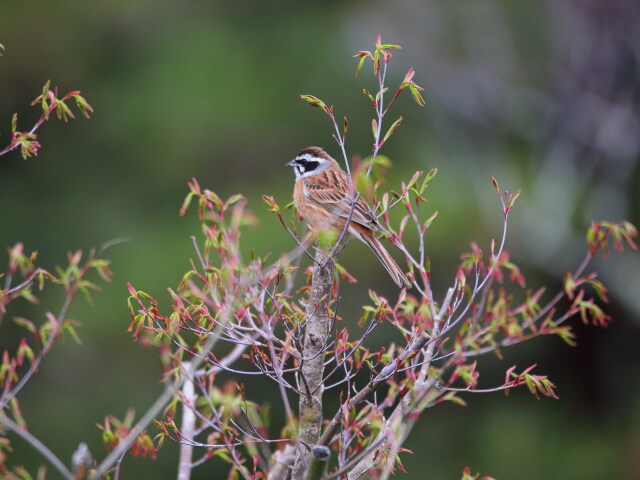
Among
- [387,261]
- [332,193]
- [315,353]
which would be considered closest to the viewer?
[315,353]

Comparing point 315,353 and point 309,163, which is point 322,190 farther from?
point 315,353

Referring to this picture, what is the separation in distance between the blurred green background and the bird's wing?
2.86 meters

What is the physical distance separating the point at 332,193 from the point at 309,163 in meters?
0.36

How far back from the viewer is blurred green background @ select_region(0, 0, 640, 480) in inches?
382

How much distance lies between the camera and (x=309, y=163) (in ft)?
16.8

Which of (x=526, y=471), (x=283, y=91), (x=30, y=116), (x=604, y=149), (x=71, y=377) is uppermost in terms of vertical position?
(x=604, y=149)

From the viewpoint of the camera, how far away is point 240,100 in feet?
46.5

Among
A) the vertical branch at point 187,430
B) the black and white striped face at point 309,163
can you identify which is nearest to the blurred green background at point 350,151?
the black and white striped face at point 309,163

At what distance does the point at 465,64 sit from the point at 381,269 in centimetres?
422

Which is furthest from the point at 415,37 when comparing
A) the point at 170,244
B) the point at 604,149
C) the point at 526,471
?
the point at 526,471

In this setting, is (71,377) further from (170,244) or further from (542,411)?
(542,411)

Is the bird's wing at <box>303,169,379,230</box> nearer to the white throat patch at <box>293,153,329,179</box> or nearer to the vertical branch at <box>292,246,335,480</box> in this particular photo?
the white throat patch at <box>293,153,329,179</box>

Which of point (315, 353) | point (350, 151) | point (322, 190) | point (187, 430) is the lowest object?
point (350, 151)

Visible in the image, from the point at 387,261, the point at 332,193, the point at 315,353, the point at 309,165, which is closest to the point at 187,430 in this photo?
the point at 315,353
